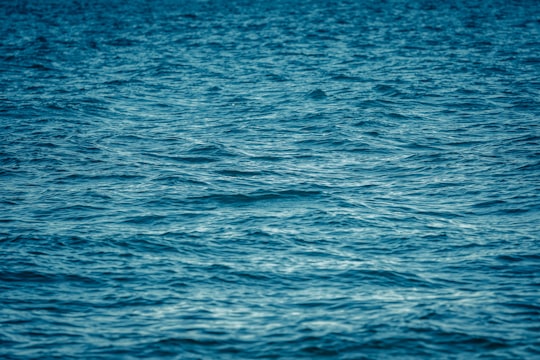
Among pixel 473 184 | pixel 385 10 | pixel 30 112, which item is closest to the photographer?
pixel 473 184

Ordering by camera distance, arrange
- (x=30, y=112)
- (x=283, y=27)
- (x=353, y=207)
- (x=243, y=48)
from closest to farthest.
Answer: (x=353, y=207), (x=30, y=112), (x=243, y=48), (x=283, y=27)

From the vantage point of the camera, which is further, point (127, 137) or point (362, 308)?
point (127, 137)

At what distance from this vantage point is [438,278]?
1786 centimetres

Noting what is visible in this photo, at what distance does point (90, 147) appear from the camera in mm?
28953

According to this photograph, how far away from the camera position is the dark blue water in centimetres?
1571

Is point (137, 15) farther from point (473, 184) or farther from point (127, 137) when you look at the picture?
point (473, 184)

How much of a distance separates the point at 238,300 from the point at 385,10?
2437 inches

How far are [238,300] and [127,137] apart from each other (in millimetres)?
15039

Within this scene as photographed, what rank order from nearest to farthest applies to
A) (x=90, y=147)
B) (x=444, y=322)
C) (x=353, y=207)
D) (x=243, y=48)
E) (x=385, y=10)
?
1. (x=444, y=322)
2. (x=353, y=207)
3. (x=90, y=147)
4. (x=243, y=48)
5. (x=385, y=10)

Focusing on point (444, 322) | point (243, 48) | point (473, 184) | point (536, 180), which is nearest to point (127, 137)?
point (473, 184)

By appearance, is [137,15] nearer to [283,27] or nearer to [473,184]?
[283,27]

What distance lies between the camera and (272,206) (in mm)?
22703

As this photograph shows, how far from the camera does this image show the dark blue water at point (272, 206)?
15.7m

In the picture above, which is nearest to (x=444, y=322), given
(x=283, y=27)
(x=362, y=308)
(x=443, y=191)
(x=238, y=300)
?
(x=362, y=308)
